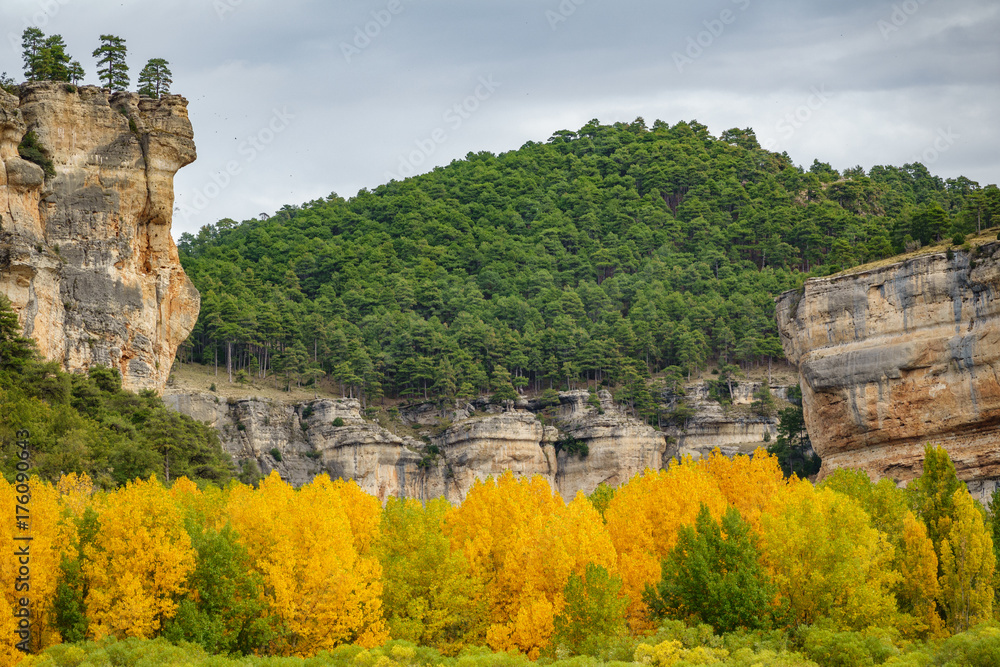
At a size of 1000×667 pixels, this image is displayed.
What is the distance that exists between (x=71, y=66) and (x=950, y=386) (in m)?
51.3

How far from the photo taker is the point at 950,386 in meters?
62.7

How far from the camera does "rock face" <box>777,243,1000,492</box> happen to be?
61969mm

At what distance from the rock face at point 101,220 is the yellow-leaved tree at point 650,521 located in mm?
29775

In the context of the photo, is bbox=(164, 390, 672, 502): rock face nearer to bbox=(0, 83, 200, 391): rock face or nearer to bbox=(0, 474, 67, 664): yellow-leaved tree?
bbox=(0, 83, 200, 391): rock face

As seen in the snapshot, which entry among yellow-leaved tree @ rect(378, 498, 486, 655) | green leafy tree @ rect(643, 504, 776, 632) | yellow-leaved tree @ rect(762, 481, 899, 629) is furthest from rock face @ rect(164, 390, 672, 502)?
green leafy tree @ rect(643, 504, 776, 632)

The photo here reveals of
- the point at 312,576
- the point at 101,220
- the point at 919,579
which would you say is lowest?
the point at 919,579

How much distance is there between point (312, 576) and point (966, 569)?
22.0 meters

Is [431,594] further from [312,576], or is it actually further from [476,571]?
[312,576]

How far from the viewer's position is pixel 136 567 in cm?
3744

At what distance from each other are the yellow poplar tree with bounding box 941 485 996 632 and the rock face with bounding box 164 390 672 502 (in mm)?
40041

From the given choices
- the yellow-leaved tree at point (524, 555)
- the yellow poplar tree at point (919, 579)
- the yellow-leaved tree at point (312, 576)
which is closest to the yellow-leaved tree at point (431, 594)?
the yellow-leaved tree at point (524, 555)

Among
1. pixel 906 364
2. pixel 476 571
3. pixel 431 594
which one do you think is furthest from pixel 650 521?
pixel 906 364

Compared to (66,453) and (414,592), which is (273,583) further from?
(66,453)

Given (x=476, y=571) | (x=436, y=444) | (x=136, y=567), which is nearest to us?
(x=136, y=567)
